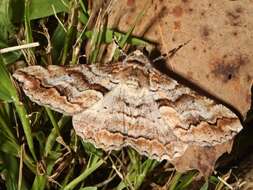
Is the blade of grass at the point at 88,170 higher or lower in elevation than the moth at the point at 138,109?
lower

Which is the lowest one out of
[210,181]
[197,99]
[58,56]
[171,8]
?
[210,181]

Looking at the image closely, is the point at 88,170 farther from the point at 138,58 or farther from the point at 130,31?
the point at 130,31

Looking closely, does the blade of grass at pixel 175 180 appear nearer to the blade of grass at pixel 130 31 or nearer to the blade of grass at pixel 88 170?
the blade of grass at pixel 88 170

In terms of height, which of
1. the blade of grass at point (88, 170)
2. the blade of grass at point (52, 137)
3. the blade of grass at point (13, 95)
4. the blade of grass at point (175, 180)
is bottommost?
the blade of grass at point (175, 180)

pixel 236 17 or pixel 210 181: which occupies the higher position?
pixel 236 17

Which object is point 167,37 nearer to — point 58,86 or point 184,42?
point 184,42

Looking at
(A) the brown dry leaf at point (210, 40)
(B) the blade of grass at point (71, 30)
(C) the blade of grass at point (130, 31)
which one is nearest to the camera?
(A) the brown dry leaf at point (210, 40)

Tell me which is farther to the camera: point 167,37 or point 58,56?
point 58,56

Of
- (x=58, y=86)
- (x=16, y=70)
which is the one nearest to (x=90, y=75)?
(x=58, y=86)

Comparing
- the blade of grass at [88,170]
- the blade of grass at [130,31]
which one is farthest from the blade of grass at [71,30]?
the blade of grass at [88,170]
